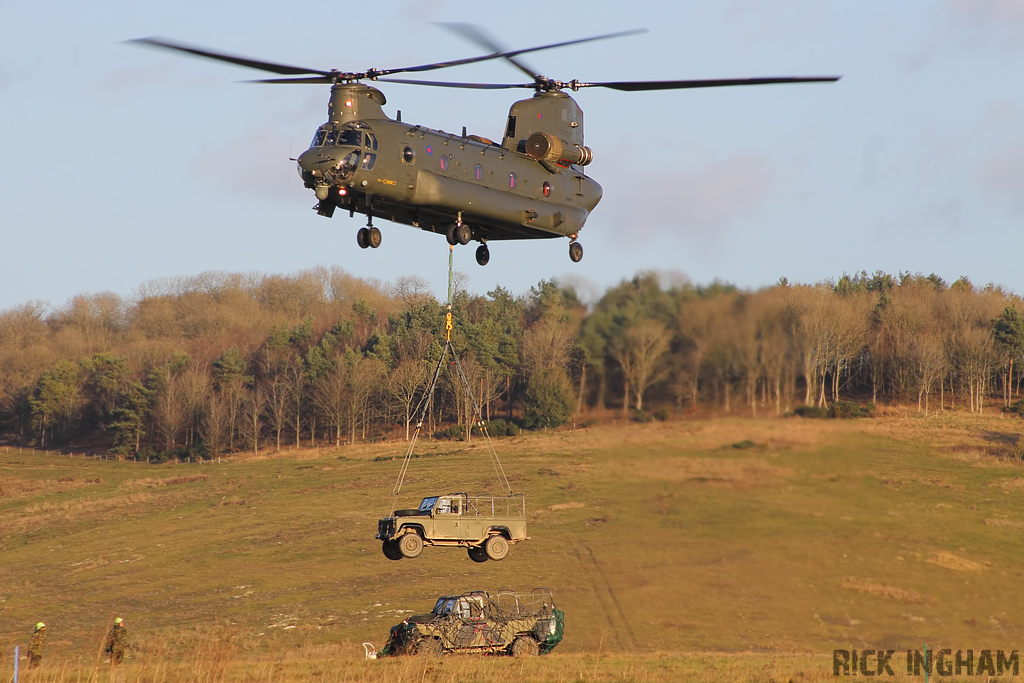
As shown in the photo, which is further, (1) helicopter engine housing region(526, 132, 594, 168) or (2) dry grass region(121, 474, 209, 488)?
(2) dry grass region(121, 474, 209, 488)

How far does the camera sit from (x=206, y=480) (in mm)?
84250

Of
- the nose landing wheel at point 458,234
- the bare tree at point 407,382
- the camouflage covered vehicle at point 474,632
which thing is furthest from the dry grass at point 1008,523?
the bare tree at point 407,382

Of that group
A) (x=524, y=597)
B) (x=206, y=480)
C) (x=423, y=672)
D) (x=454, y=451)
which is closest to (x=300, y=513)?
(x=454, y=451)

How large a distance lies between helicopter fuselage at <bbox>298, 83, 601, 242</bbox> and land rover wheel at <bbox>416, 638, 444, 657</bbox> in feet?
42.3

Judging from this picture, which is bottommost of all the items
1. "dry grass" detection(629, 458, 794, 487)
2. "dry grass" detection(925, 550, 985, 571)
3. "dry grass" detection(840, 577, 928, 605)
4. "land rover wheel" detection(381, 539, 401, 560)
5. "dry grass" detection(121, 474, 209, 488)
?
"dry grass" detection(121, 474, 209, 488)

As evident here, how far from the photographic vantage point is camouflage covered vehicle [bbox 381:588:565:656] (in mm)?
34688

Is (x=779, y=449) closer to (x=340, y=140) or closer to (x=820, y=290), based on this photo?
(x=820, y=290)

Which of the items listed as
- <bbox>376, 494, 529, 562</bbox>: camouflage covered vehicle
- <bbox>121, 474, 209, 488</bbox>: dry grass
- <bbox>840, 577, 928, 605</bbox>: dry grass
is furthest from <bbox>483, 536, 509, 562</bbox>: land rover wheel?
<bbox>121, 474, 209, 488</bbox>: dry grass

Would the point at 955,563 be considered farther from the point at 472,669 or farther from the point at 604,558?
the point at 472,669

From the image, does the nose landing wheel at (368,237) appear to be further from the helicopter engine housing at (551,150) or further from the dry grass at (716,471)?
the dry grass at (716,471)

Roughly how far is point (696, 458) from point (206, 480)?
7058 centimetres

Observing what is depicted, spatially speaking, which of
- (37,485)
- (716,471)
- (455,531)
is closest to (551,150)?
(455,531)

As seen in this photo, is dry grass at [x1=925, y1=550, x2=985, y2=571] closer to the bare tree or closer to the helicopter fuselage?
the helicopter fuselage

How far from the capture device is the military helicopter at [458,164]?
2634 centimetres
